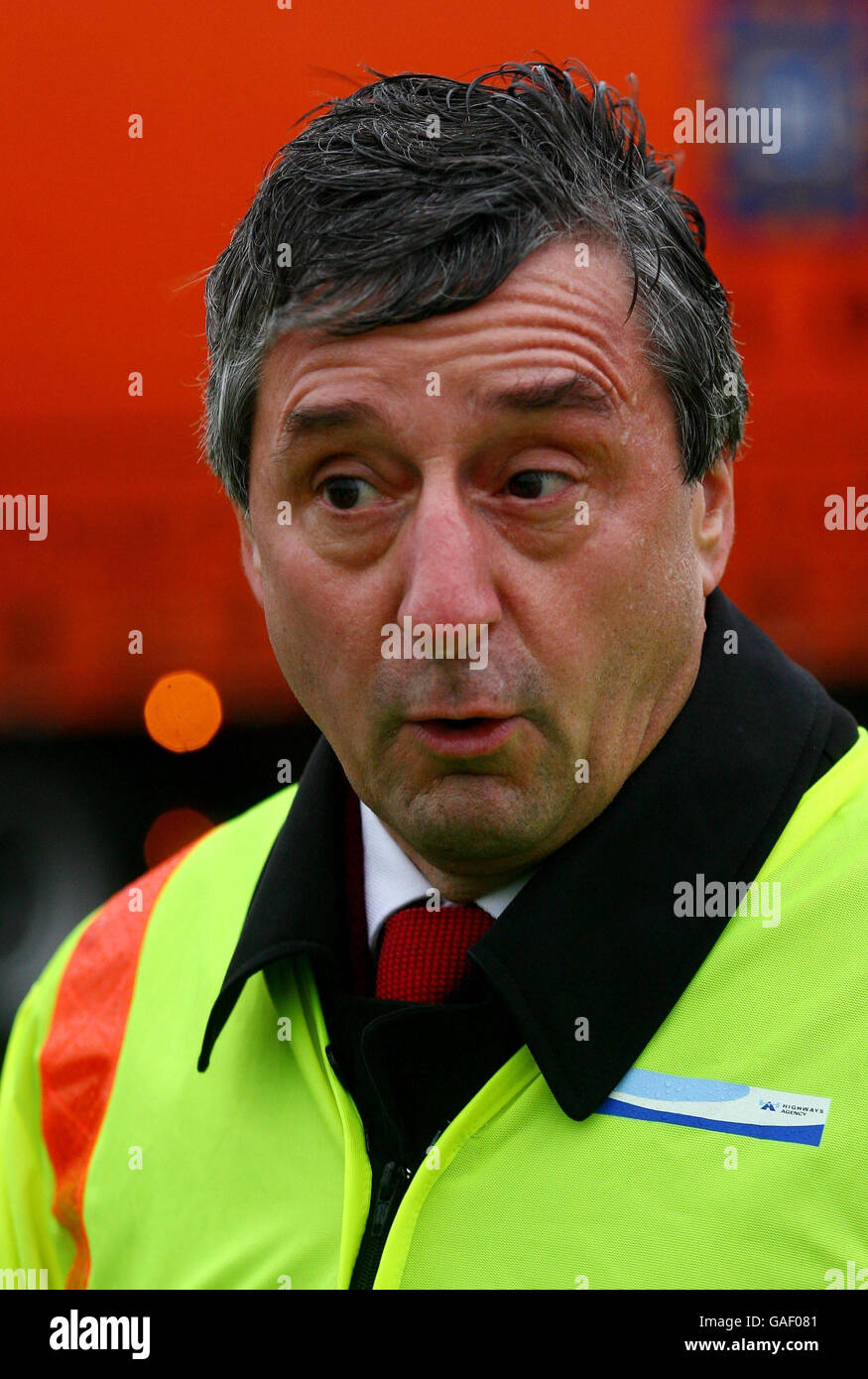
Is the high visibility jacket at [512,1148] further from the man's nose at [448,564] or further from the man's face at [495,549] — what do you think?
the man's nose at [448,564]

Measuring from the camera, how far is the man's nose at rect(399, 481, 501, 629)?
1.49m

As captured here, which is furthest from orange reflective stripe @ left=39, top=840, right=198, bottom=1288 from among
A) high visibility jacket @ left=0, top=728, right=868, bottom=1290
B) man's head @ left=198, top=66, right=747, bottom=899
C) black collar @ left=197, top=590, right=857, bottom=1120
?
man's head @ left=198, top=66, right=747, bottom=899

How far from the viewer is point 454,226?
1.55 meters

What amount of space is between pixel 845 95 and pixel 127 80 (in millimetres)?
1794

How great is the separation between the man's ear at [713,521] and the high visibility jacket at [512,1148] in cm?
27

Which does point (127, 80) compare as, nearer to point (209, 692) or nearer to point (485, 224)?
point (209, 692)

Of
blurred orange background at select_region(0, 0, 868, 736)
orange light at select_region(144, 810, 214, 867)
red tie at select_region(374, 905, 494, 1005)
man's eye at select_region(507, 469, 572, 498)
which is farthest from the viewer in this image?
orange light at select_region(144, 810, 214, 867)

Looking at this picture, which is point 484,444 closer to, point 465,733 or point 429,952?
point 465,733

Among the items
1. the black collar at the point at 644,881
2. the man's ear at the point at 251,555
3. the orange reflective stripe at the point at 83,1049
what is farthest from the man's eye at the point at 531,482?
the orange reflective stripe at the point at 83,1049

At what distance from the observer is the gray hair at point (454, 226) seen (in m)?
1.56

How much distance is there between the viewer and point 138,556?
3859 mm

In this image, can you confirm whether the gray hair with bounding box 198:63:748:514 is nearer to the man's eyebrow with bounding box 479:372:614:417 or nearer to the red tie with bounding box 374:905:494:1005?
the man's eyebrow with bounding box 479:372:614:417

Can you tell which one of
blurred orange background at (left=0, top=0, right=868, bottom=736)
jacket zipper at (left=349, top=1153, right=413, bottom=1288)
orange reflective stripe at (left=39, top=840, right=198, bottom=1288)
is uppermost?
blurred orange background at (left=0, top=0, right=868, bottom=736)
